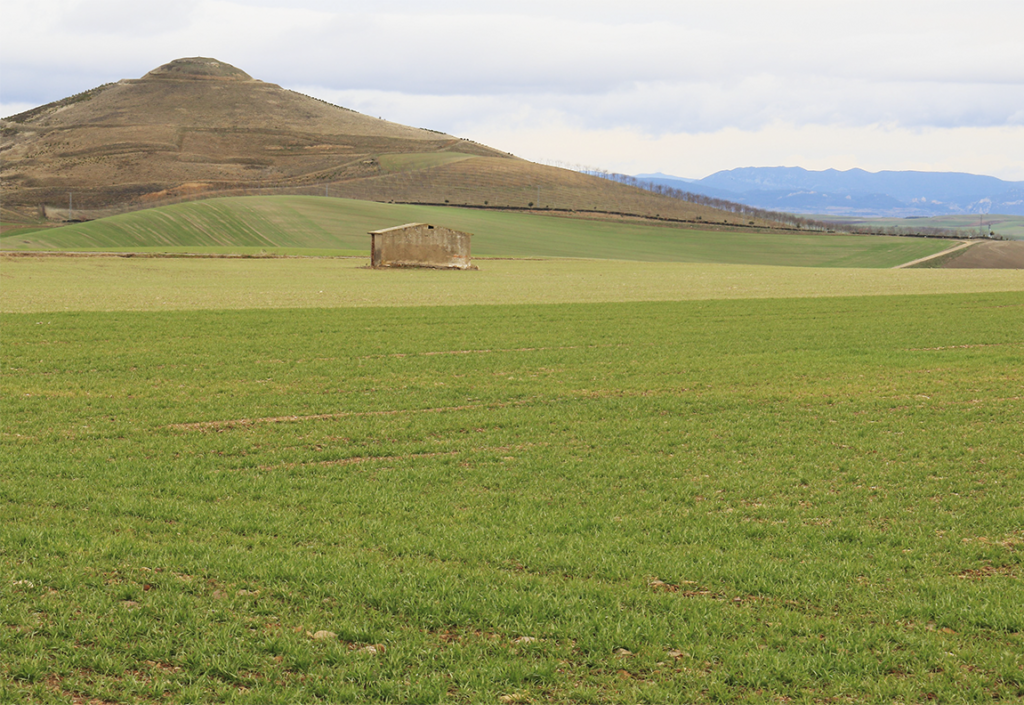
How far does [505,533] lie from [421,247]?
216ft

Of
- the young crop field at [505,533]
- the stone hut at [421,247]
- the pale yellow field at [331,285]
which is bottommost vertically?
the young crop field at [505,533]

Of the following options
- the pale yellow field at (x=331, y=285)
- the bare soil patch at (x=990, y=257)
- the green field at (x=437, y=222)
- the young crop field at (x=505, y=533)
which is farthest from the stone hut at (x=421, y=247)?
the bare soil patch at (x=990, y=257)

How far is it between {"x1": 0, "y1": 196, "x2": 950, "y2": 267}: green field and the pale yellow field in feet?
65.2

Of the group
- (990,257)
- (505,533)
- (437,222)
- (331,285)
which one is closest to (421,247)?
(331,285)

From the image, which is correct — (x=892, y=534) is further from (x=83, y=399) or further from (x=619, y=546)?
(x=83, y=399)

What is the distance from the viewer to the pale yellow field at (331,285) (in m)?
41.1

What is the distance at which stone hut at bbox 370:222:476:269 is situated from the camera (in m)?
73.4

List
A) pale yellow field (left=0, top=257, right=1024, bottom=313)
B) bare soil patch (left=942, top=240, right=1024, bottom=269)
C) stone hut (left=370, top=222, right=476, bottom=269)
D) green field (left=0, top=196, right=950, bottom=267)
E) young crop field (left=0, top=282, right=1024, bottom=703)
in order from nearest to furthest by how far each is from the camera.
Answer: young crop field (left=0, top=282, right=1024, bottom=703) → pale yellow field (left=0, top=257, right=1024, bottom=313) → stone hut (left=370, top=222, right=476, bottom=269) → green field (left=0, top=196, right=950, bottom=267) → bare soil patch (left=942, top=240, right=1024, bottom=269)

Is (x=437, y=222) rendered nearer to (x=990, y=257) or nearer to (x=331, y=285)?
(x=331, y=285)

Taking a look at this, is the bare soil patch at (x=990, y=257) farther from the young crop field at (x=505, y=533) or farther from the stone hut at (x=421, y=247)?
the young crop field at (x=505, y=533)

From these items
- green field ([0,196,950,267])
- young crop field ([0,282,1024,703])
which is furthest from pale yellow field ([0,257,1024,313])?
green field ([0,196,950,267])

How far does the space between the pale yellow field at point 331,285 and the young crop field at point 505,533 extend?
19.3m

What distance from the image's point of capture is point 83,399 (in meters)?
17.7

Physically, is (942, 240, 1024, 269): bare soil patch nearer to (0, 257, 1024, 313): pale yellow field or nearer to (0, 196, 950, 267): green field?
(0, 196, 950, 267): green field
